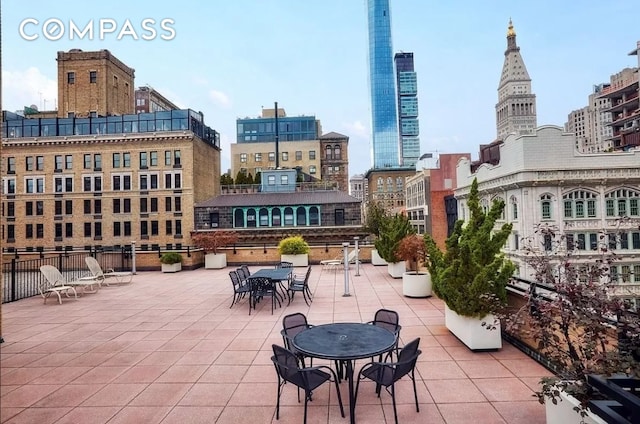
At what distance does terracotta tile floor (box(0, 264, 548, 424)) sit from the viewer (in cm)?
469

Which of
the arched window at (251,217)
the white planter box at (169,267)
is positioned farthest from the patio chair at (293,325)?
the arched window at (251,217)

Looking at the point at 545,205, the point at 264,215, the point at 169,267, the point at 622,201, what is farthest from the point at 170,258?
the point at 622,201

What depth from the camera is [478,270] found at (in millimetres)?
6727

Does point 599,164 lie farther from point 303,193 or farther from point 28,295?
point 28,295

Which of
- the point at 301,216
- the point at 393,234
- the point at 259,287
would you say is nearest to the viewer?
the point at 259,287

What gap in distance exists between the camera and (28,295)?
44.0 feet

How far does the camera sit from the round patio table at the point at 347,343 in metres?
4.47

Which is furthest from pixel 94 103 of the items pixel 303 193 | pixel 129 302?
pixel 129 302

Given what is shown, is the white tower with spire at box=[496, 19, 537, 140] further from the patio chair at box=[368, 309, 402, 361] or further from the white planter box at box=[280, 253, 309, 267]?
the patio chair at box=[368, 309, 402, 361]

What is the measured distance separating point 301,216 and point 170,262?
2087cm

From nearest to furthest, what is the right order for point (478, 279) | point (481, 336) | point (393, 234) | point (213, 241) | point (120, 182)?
point (478, 279), point (481, 336), point (393, 234), point (213, 241), point (120, 182)

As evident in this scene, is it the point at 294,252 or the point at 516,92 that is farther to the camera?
the point at 516,92

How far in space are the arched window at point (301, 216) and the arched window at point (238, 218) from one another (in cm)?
598

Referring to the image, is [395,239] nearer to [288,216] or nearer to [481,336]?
[481,336]
